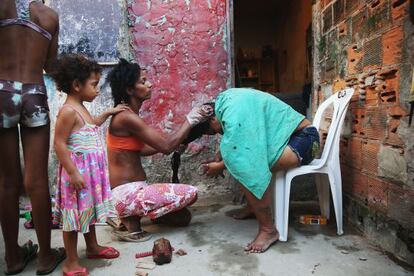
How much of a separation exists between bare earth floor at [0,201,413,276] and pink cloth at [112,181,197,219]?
204 mm

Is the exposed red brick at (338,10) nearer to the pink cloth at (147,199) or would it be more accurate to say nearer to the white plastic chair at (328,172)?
the white plastic chair at (328,172)

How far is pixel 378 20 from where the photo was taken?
2094mm

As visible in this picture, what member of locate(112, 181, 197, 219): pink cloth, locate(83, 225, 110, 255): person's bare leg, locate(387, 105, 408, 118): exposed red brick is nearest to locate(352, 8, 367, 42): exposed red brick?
locate(387, 105, 408, 118): exposed red brick

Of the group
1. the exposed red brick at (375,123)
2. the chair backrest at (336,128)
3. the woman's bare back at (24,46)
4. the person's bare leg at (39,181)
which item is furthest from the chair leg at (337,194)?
the woman's bare back at (24,46)

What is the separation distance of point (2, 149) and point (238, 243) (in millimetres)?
1508

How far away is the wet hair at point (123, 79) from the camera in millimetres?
2369

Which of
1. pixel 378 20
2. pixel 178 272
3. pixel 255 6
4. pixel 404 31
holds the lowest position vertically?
pixel 178 272

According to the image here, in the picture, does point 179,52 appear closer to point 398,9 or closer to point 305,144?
point 305,144

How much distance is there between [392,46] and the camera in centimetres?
193

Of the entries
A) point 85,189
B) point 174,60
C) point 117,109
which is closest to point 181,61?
point 174,60

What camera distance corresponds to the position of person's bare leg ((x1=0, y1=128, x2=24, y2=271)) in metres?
1.87

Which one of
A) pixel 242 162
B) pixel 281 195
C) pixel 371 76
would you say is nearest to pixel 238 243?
pixel 281 195

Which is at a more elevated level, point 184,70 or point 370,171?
point 184,70

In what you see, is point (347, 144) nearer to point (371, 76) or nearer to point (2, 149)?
point (371, 76)
